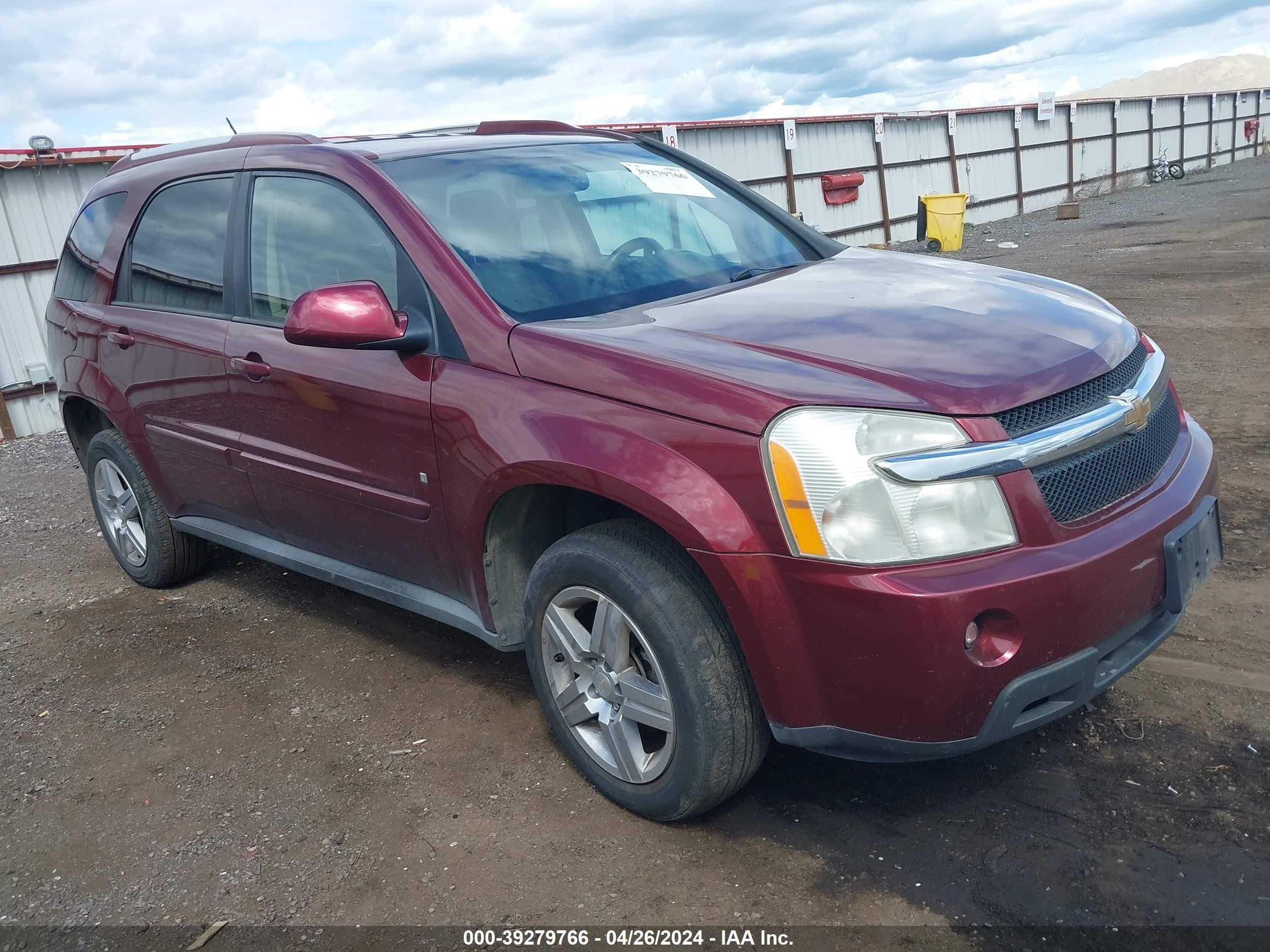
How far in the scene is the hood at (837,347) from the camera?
233cm

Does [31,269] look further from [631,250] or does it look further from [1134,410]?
[1134,410]

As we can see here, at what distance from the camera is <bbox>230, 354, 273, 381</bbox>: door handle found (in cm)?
354

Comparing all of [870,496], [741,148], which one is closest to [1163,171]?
[741,148]

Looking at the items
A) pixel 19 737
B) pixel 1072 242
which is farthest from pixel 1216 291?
pixel 19 737

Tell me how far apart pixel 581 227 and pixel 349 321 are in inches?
33.6

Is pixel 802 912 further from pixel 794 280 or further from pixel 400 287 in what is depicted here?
pixel 400 287

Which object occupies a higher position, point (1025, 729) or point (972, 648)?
point (972, 648)

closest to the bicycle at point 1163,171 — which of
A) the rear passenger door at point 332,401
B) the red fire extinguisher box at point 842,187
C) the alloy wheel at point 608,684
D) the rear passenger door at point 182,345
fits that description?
the red fire extinguisher box at point 842,187

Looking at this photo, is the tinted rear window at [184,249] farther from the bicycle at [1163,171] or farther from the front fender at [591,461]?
the bicycle at [1163,171]

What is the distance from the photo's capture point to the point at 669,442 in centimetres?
244

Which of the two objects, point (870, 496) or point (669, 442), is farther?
point (669, 442)

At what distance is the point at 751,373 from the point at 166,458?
294cm

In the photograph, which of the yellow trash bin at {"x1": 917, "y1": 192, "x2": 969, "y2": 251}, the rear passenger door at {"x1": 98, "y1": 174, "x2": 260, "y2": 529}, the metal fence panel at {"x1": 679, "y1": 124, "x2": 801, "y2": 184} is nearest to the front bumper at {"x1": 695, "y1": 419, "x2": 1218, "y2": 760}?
the rear passenger door at {"x1": 98, "y1": 174, "x2": 260, "y2": 529}

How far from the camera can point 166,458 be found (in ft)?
14.2
